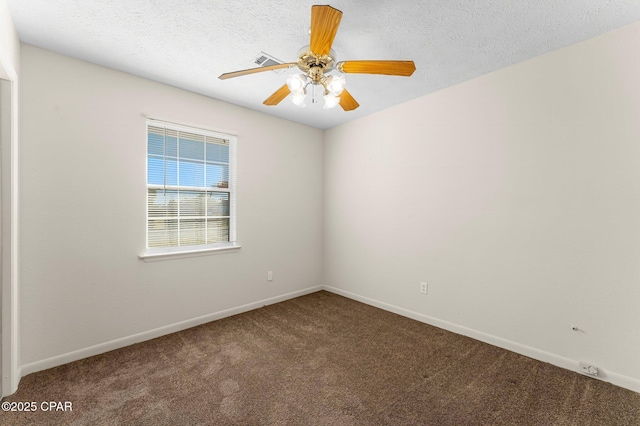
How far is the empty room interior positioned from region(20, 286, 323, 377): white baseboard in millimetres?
17

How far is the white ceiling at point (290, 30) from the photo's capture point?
5.63 ft

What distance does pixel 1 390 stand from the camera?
183 centimetres

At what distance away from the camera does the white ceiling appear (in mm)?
1715

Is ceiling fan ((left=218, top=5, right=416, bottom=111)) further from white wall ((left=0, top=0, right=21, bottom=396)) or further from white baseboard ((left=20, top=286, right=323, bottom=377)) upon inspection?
white baseboard ((left=20, top=286, right=323, bottom=377))

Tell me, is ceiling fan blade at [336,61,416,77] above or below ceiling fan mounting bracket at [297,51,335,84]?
below

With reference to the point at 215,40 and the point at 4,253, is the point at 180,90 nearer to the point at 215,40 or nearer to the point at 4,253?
the point at 215,40

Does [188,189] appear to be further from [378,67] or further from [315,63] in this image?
[378,67]

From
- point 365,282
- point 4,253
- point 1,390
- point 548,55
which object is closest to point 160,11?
point 4,253

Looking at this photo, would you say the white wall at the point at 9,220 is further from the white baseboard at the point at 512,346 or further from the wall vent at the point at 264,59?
the white baseboard at the point at 512,346

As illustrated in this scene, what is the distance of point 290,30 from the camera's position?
1.93 m

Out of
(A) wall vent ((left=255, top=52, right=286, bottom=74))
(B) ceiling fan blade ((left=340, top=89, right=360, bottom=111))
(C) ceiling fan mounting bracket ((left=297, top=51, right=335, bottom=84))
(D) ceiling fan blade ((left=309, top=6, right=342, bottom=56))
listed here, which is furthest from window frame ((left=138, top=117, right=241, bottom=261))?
(D) ceiling fan blade ((left=309, top=6, right=342, bottom=56))

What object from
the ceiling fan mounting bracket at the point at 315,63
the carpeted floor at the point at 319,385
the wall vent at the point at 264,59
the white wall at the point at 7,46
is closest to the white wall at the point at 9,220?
the white wall at the point at 7,46

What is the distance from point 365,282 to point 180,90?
3139 millimetres

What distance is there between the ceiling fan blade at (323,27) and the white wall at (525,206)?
6.15 ft
